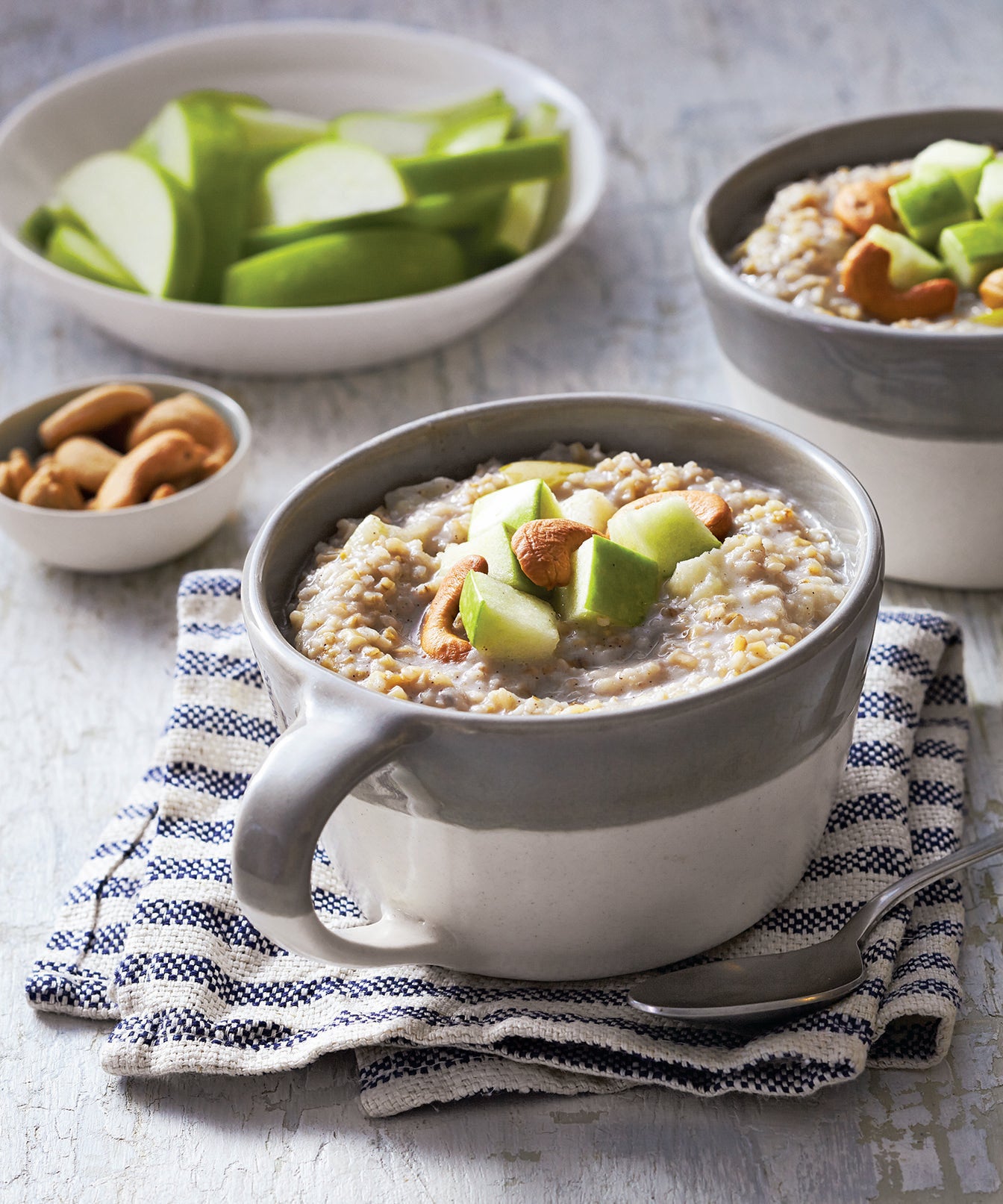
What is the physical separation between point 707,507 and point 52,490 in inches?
35.5

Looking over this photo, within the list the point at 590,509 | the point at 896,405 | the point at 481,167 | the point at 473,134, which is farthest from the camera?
the point at 473,134

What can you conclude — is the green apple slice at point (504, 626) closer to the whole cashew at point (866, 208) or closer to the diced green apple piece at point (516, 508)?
the diced green apple piece at point (516, 508)

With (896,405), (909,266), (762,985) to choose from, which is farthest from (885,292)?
(762,985)

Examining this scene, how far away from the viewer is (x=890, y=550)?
1651mm

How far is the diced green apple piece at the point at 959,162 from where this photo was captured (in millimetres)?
1718

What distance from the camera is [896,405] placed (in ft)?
5.00

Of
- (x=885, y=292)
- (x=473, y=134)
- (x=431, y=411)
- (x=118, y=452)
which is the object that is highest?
(x=885, y=292)

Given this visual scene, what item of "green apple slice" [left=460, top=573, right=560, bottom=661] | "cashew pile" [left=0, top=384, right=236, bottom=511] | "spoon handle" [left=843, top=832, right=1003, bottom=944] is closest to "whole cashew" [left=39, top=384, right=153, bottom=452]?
"cashew pile" [left=0, top=384, right=236, bottom=511]

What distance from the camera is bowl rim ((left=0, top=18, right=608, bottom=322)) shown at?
6.88ft

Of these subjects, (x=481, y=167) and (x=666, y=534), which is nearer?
(x=666, y=534)

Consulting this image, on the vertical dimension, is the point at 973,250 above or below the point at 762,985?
above

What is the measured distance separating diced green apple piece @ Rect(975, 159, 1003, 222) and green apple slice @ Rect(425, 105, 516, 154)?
896mm

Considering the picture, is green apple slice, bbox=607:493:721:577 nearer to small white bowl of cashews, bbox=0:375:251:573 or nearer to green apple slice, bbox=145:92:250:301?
small white bowl of cashews, bbox=0:375:251:573

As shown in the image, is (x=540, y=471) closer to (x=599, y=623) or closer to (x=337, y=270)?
(x=599, y=623)
